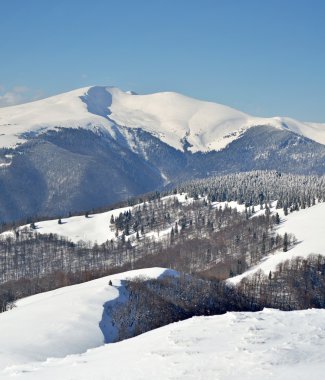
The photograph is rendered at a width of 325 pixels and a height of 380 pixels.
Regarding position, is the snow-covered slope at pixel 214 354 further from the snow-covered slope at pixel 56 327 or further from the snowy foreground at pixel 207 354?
the snow-covered slope at pixel 56 327

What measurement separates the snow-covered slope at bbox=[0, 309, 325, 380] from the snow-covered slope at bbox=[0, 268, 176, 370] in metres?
19.9

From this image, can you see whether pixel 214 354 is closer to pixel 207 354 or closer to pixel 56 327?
pixel 207 354

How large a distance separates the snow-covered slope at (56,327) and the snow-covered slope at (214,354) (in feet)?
65.4

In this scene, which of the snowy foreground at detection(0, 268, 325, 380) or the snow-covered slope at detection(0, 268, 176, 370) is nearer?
the snowy foreground at detection(0, 268, 325, 380)

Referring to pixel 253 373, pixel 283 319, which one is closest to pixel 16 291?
pixel 283 319

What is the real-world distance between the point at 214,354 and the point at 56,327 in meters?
49.6

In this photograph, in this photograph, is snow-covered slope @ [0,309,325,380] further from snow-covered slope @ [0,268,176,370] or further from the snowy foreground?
snow-covered slope @ [0,268,176,370]

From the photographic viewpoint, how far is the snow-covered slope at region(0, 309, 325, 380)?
145 ft

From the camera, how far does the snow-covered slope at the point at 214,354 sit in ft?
145

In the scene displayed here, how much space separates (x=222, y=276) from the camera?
186875 millimetres

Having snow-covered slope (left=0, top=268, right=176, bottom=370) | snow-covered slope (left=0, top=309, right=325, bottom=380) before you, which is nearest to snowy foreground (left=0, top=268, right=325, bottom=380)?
snow-covered slope (left=0, top=309, right=325, bottom=380)

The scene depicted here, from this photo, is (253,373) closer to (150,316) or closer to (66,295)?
(150,316)

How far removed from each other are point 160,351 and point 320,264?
414 feet

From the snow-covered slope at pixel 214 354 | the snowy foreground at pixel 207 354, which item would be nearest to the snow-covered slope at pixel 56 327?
the snowy foreground at pixel 207 354
